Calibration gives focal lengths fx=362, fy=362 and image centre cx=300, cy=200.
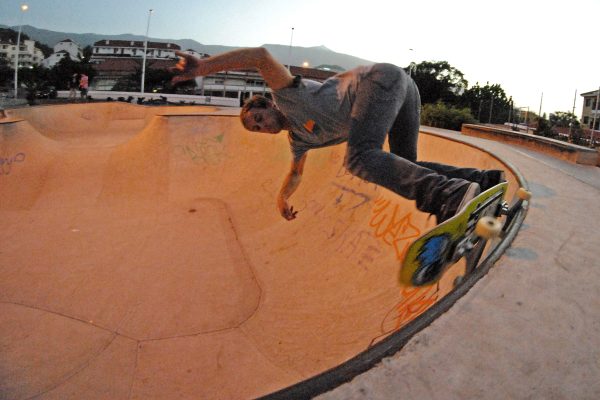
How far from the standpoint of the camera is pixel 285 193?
11.6 ft

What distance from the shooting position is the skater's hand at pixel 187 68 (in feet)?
8.21

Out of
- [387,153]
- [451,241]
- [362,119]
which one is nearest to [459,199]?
[451,241]

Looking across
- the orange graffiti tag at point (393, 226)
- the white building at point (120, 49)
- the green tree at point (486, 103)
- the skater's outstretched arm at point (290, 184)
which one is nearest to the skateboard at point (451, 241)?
the skater's outstretched arm at point (290, 184)

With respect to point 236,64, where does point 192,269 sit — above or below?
below

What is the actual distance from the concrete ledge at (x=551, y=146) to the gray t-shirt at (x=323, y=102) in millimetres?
7082

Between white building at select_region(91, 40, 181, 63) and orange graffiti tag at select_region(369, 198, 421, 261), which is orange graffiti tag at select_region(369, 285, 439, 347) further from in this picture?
white building at select_region(91, 40, 181, 63)

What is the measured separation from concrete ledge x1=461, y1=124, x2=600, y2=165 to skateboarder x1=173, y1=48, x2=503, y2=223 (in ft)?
21.5

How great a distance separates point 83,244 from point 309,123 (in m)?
5.93

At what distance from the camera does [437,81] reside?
4241 cm

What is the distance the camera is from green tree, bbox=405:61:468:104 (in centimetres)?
4178

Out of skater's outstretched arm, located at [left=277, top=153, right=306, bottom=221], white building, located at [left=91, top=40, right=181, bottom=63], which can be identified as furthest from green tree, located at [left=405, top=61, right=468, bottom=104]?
white building, located at [left=91, top=40, right=181, bottom=63]

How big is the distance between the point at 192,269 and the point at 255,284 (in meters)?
1.15

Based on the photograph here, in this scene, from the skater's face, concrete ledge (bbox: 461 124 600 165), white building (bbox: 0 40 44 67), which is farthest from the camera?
white building (bbox: 0 40 44 67)

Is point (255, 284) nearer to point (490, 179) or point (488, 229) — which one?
point (490, 179)
